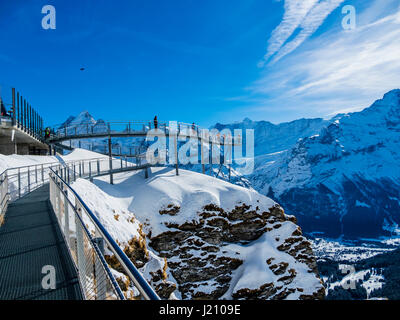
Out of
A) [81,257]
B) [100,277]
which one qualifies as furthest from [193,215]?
[100,277]

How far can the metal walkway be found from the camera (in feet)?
12.4

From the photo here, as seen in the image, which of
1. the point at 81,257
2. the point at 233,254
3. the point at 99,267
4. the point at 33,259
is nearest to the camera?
the point at 99,267

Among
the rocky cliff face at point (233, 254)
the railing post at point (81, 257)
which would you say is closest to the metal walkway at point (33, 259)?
the railing post at point (81, 257)

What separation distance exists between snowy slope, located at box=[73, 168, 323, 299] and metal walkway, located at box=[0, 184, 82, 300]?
14.5 metres

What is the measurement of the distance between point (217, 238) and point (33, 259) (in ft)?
80.4

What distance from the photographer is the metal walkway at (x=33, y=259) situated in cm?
378

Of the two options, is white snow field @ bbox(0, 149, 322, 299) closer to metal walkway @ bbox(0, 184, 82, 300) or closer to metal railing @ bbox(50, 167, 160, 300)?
metal walkway @ bbox(0, 184, 82, 300)

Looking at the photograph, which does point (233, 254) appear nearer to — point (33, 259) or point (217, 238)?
point (217, 238)

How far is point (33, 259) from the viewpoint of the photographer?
15.7 feet

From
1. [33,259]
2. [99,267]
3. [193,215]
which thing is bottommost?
[193,215]

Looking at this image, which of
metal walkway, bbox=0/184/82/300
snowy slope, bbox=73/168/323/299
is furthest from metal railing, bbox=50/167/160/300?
snowy slope, bbox=73/168/323/299

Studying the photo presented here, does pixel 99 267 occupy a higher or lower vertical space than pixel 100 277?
higher

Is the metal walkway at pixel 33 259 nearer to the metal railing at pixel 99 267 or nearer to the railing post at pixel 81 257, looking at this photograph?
the railing post at pixel 81 257

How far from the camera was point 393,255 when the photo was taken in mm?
150250
